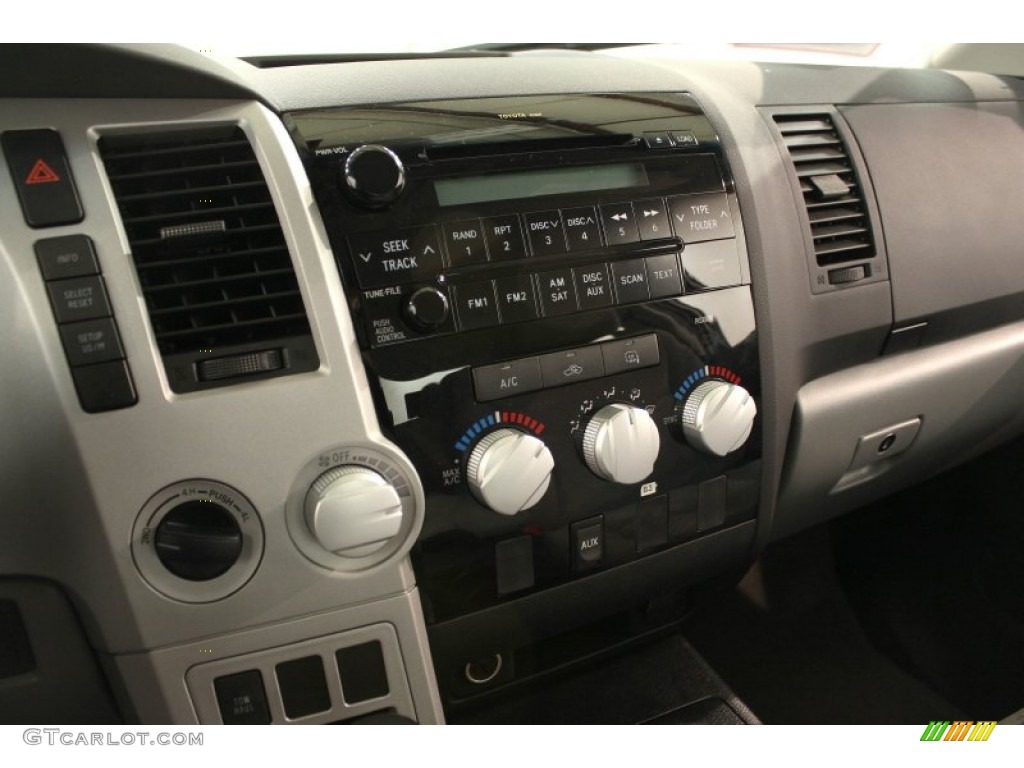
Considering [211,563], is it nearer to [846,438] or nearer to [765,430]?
[765,430]

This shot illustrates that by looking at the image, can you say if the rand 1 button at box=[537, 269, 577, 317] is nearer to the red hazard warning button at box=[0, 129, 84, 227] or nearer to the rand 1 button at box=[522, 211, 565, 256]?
the rand 1 button at box=[522, 211, 565, 256]

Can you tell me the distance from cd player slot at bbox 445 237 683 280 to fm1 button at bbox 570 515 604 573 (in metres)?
0.23

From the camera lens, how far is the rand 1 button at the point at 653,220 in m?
0.73

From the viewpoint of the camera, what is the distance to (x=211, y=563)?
561mm

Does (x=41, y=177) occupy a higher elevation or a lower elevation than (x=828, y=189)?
higher

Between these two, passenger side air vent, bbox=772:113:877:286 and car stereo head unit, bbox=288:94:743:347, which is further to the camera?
passenger side air vent, bbox=772:113:877:286

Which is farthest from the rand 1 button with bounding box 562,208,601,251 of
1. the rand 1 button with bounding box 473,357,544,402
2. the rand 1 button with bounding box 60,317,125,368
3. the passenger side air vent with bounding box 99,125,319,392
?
the rand 1 button with bounding box 60,317,125,368

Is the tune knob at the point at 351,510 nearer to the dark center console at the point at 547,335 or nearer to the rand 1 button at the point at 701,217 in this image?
the dark center console at the point at 547,335

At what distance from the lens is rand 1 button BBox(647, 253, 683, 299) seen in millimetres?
733

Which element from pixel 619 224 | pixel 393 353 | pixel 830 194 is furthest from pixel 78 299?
pixel 830 194

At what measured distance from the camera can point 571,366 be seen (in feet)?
2.27

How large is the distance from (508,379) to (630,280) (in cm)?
15

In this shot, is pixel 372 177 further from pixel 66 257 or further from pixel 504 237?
pixel 66 257

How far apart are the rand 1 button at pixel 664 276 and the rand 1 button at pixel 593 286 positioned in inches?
1.8
